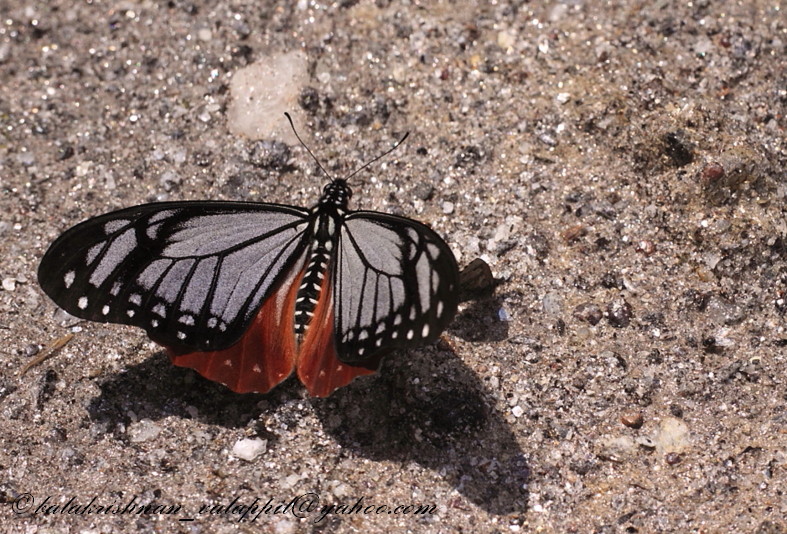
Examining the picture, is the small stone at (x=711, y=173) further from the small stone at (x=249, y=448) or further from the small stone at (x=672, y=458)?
the small stone at (x=249, y=448)

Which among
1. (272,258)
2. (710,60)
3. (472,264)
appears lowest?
(472,264)

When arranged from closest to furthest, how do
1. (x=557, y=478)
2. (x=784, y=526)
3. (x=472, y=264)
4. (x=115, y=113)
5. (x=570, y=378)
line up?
(x=784, y=526) → (x=557, y=478) → (x=570, y=378) → (x=472, y=264) → (x=115, y=113)

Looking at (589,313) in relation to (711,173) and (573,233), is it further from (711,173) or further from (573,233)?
(711,173)

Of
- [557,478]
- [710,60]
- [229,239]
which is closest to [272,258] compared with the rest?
[229,239]

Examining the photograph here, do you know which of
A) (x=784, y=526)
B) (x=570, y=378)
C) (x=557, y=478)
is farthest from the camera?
(x=570, y=378)

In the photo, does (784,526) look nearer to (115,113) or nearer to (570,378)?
(570,378)

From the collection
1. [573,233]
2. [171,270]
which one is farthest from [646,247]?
[171,270]

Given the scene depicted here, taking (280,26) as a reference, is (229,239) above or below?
below
